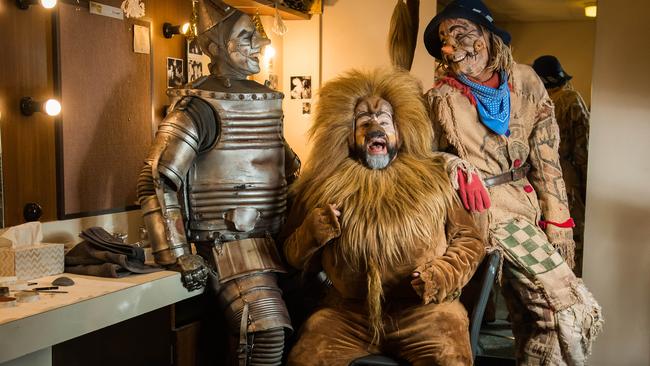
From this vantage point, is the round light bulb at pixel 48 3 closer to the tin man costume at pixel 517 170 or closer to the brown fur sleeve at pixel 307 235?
the brown fur sleeve at pixel 307 235

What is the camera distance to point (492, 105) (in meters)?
2.76

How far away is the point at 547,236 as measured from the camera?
9.31ft

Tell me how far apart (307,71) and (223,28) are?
1.92 m

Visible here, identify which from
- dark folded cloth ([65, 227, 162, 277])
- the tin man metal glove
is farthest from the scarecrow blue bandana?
dark folded cloth ([65, 227, 162, 277])

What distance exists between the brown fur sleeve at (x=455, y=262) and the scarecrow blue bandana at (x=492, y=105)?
1.27 ft

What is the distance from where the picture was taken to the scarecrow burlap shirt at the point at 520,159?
272cm

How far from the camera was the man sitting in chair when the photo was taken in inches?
95.0

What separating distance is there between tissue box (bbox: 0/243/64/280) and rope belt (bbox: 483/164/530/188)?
1.55 meters

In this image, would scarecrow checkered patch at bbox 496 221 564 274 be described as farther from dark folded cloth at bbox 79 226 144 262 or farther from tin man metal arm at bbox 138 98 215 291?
dark folded cloth at bbox 79 226 144 262

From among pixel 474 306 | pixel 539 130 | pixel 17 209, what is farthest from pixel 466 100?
pixel 17 209

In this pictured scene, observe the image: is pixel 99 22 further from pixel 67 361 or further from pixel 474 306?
pixel 474 306

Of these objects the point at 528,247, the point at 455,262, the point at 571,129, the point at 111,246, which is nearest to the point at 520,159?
the point at 528,247

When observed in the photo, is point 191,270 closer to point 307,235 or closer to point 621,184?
point 307,235

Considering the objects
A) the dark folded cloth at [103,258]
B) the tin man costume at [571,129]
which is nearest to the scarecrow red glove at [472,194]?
the dark folded cloth at [103,258]
